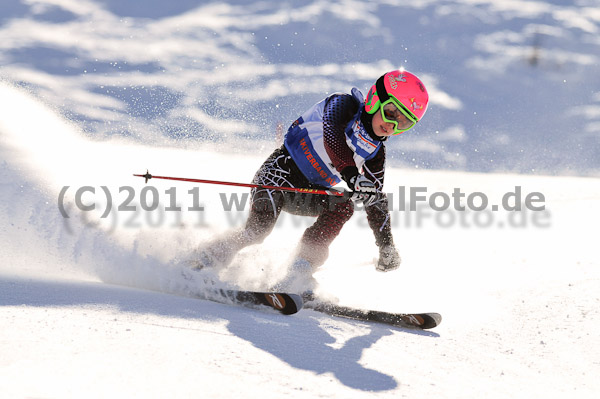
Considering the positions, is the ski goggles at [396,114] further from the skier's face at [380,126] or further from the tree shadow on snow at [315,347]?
the tree shadow on snow at [315,347]

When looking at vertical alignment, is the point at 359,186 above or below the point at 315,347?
above

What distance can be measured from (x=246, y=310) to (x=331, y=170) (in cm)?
119

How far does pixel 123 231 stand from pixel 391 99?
223 centimetres

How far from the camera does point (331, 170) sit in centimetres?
384

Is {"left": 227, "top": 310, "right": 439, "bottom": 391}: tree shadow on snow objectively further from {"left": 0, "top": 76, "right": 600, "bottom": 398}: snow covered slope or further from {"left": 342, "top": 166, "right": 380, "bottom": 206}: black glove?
{"left": 342, "top": 166, "right": 380, "bottom": 206}: black glove

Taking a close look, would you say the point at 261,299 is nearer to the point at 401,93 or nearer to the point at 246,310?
the point at 246,310

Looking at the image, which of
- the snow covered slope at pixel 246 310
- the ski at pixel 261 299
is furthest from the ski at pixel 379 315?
the ski at pixel 261 299

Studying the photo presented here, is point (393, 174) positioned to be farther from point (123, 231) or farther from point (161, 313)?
point (161, 313)

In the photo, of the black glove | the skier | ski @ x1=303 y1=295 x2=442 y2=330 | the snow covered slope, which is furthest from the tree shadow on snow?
the black glove

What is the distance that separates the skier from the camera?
11.5 feet

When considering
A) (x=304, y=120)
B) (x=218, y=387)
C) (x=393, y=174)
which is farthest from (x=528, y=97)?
(x=218, y=387)

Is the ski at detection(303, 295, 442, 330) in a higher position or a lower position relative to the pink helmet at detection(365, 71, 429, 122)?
lower

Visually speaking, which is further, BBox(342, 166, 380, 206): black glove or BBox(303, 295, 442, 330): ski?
BBox(342, 166, 380, 206): black glove

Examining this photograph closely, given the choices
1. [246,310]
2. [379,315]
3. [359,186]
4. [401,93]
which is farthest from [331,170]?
[246,310]
